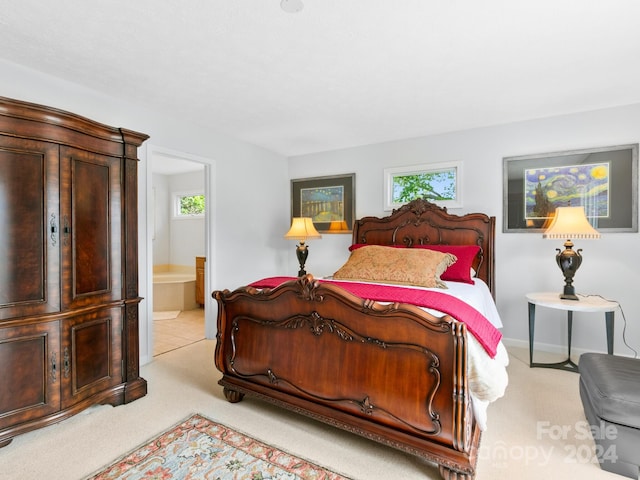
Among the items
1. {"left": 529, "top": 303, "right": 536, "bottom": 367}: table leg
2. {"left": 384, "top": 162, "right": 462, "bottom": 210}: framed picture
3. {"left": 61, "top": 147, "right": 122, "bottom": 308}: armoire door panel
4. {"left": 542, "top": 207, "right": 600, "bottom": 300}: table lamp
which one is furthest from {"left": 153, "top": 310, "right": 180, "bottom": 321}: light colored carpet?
{"left": 542, "top": 207, "right": 600, "bottom": 300}: table lamp

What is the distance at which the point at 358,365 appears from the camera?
1899 mm

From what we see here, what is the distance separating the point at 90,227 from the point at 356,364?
1.94 m

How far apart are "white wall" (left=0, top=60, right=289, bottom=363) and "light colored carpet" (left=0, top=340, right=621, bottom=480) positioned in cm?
106

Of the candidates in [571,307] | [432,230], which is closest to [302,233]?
[432,230]

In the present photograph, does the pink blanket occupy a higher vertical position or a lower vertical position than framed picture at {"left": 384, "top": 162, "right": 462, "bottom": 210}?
lower

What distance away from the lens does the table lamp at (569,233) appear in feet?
9.69

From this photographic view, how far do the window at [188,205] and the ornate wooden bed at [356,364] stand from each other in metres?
4.27

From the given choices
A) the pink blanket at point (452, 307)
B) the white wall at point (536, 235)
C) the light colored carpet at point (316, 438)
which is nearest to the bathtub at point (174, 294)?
the light colored carpet at point (316, 438)

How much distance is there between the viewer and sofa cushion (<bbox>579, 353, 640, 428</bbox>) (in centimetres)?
167

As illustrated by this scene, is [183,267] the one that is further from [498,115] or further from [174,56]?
[498,115]

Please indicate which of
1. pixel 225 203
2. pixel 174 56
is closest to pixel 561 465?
pixel 174 56

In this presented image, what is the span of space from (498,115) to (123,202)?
11.4ft

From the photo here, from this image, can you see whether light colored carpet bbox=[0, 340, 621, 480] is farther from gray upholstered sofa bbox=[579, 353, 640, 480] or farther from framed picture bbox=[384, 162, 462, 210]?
framed picture bbox=[384, 162, 462, 210]

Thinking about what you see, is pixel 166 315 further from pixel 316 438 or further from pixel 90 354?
pixel 316 438
